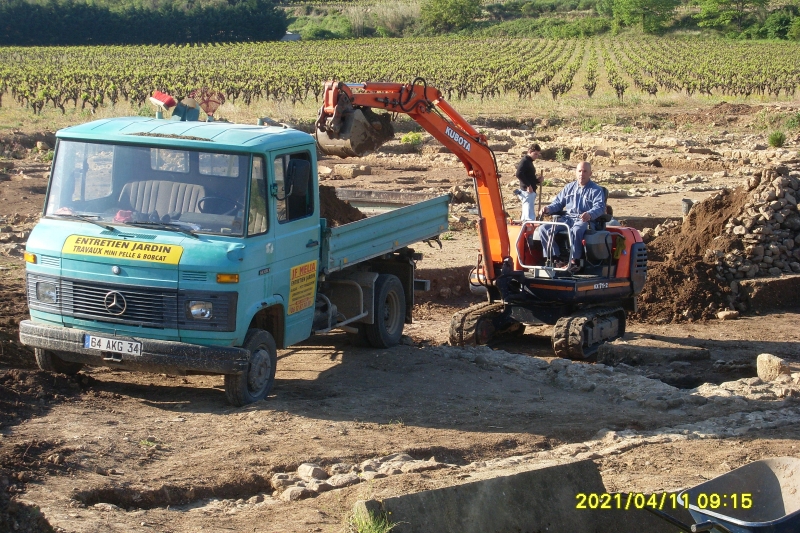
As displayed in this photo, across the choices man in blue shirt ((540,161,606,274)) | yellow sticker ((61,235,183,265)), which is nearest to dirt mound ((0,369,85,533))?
yellow sticker ((61,235,183,265))

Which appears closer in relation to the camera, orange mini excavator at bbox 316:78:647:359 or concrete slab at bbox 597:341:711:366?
orange mini excavator at bbox 316:78:647:359

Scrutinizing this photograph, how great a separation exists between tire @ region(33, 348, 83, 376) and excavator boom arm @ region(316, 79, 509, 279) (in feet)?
11.6

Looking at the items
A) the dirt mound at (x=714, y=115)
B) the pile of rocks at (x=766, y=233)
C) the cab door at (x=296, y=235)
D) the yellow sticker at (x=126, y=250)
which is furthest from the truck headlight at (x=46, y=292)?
the dirt mound at (x=714, y=115)

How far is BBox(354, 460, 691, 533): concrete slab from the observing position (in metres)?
5.48

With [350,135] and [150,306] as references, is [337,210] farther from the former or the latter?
[150,306]

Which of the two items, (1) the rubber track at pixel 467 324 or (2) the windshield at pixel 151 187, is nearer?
(2) the windshield at pixel 151 187

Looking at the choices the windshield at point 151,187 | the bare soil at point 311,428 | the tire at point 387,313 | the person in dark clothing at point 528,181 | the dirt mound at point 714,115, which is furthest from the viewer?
Answer: the dirt mound at point 714,115

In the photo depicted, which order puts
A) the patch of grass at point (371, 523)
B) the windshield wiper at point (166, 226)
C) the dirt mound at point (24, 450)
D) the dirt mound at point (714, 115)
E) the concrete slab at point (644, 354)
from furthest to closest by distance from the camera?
the dirt mound at point (714, 115) → the concrete slab at point (644, 354) → the windshield wiper at point (166, 226) → the patch of grass at point (371, 523) → the dirt mound at point (24, 450)

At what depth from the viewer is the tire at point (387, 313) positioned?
10.9m

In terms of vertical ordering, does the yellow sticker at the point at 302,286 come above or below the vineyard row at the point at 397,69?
below

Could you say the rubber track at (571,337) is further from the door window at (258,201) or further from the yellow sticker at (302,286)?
the door window at (258,201)

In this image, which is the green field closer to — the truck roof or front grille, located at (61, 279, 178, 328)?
the truck roof

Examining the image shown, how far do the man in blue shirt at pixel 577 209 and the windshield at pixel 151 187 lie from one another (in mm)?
4985

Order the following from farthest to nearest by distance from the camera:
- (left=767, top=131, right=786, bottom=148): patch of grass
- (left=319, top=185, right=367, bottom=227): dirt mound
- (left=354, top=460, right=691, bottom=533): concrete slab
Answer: (left=767, top=131, right=786, bottom=148): patch of grass → (left=319, top=185, right=367, bottom=227): dirt mound → (left=354, top=460, right=691, bottom=533): concrete slab
